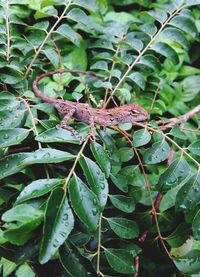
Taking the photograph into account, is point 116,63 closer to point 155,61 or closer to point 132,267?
point 155,61

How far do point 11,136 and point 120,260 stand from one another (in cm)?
63

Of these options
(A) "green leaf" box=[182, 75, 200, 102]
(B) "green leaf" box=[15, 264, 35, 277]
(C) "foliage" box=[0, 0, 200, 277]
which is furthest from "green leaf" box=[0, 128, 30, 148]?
(A) "green leaf" box=[182, 75, 200, 102]

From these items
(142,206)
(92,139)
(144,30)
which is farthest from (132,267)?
(144,30)

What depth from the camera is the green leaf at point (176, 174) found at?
1.65 meters

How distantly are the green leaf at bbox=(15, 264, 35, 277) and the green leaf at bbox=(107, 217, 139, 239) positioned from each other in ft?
1.18

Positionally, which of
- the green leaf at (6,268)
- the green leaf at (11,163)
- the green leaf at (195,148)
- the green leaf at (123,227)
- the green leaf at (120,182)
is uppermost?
the green leaf at (195,148)

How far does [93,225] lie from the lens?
1.29m

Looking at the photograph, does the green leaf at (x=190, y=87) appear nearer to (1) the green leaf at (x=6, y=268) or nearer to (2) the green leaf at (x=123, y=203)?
(2) the green leaf at (x=123, y=203)

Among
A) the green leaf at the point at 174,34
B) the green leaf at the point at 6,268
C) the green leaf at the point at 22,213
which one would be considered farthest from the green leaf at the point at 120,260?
the green leaf at the point at 174,34

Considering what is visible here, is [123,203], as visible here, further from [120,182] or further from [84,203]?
[84,203]

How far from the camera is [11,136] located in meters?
1.56

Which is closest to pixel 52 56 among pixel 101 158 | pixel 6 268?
pixel 101 158

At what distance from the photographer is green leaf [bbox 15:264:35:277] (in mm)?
1568

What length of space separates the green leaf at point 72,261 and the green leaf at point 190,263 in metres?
0.50
